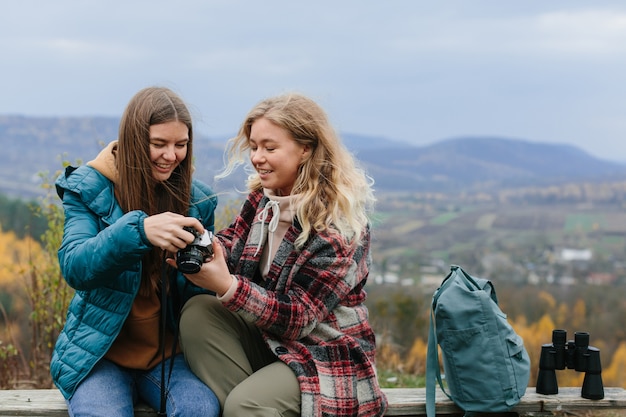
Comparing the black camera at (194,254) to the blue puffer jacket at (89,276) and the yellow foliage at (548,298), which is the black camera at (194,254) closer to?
the blue puffer jacket at (89,276)

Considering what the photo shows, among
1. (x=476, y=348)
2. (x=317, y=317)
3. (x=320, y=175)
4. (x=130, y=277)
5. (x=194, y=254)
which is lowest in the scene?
(x=476, y=348)

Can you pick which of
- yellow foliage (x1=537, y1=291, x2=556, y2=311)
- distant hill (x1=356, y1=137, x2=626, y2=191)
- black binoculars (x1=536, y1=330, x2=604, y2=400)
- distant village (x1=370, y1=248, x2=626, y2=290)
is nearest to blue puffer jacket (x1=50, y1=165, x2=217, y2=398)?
black binoculars (x1=536, y1=330, x2=604, y2=400)

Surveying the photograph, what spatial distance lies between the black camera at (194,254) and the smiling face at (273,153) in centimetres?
43

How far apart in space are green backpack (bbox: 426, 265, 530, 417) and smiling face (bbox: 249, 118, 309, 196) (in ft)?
2.86

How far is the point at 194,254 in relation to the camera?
2.53m

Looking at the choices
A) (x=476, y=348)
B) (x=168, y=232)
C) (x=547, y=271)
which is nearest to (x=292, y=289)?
(x=168, y=232)

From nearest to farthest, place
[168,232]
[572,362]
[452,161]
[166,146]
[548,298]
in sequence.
→ 1. [168,232]
2. [166,146]
3. [572,362]
4. [548,298]
5. [452,161]

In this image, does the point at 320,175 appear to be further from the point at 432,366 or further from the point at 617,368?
the point at 617,368

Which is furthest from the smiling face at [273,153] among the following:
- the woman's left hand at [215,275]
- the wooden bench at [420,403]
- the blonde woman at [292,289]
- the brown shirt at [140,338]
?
the wooden bench at [420,403]

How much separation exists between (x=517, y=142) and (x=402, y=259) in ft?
174

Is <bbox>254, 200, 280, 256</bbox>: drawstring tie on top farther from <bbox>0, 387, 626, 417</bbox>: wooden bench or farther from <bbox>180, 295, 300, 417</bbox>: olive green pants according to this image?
<bbox>0, 387, 626, 417</bbox>: wooden bench

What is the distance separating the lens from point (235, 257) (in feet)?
9.86

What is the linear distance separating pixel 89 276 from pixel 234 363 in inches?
24.7

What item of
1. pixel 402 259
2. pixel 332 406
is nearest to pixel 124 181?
pixel 332 406
